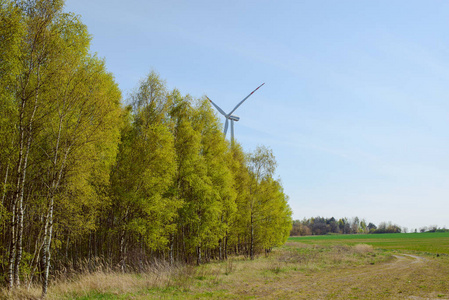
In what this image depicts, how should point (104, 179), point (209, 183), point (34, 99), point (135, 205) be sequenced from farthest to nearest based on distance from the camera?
point (209, 183) < point (135, 205) < point (104, 179) < point (34, 99)

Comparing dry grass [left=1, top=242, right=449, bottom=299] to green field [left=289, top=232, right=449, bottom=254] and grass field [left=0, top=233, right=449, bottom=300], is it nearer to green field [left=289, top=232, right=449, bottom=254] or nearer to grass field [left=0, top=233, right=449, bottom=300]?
grass field [left=0, top=233, right=449, bottom=300]

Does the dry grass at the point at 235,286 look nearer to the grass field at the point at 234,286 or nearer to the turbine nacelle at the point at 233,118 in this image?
the grass field at the point at 234,286

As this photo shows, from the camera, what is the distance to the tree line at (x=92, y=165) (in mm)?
14711

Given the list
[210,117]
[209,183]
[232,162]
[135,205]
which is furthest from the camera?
[232,162]

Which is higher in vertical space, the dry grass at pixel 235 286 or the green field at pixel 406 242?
the dry grass at pixel 235 286

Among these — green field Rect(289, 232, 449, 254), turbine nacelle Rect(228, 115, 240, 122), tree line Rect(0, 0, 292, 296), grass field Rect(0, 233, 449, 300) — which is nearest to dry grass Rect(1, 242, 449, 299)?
grass field Rect(0, 233, 449, 300)

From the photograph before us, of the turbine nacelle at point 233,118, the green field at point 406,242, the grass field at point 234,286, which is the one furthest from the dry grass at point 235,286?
the green field at point 406,242

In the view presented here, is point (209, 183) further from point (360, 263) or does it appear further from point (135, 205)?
point (360, 263)

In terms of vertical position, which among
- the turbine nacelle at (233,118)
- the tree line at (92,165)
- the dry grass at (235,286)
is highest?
the turbine nacelle at (233,118)

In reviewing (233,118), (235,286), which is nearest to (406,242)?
(233,118)

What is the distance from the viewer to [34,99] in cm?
1507

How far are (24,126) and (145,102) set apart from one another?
12817mm

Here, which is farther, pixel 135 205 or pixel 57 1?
pixel 135 205

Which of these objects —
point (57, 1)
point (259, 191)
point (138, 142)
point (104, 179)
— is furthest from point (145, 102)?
point (259, 191)
